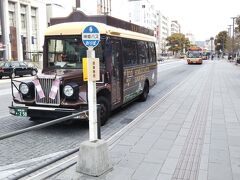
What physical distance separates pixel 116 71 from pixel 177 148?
3.44m

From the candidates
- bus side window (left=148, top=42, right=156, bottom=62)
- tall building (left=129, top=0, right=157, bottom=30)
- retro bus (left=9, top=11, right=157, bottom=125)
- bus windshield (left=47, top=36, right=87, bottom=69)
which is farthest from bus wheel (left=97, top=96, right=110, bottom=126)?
tall building (left=129, top=0, right=157, bottom=30)

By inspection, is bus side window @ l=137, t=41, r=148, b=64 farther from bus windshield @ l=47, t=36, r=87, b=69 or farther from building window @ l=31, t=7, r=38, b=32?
building window @ l=31, t=7, r=38, b=32

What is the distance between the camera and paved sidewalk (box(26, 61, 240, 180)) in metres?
5.25

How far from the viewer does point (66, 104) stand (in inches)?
296

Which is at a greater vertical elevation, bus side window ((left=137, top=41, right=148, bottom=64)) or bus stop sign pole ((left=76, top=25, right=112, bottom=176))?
bus side window ((left=137, top=41, right=148, bottom=64))

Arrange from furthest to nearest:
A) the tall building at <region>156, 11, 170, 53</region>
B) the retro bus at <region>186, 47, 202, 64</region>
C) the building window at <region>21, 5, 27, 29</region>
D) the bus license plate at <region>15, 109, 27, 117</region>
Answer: the tall building at <region>156, 11, 170, 53</region>, the retro bus at <region>186, 47, 202, 64</region>, the building window at <region>21, 5, 27, 29</region>, the bus license plate at <region>15, 109, 27, 117</region>

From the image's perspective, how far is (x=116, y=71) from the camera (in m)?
9.29

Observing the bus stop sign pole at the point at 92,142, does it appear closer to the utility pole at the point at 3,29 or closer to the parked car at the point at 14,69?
the parked car at the point at 14,69

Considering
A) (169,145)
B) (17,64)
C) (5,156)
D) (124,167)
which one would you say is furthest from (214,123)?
(17,64)

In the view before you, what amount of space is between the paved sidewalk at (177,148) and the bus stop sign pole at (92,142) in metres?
0.13

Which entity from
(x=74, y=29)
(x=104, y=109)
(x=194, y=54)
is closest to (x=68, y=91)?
(x=104, y=109)

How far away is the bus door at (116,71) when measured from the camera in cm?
905

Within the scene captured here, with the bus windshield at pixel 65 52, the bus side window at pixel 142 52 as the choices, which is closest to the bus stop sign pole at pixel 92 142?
the bus windshield at pixel 65 52

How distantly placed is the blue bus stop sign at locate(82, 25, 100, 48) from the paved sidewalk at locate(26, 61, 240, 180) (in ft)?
6.79
